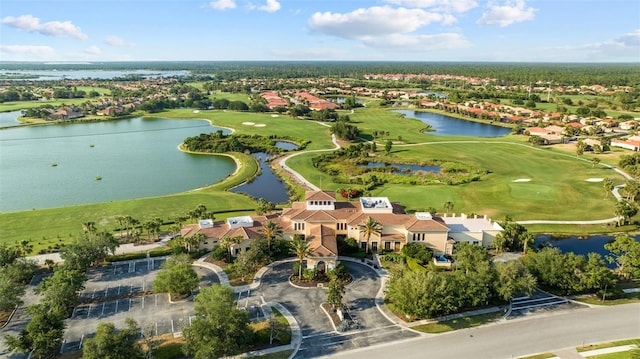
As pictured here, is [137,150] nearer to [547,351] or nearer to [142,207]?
[142,207]

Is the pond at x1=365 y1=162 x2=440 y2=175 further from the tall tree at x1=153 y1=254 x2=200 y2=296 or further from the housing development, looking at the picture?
the tall tree at x1=153 y1=254 x2=200 y2=296

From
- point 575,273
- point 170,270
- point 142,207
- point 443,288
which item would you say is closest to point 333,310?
point 443,288

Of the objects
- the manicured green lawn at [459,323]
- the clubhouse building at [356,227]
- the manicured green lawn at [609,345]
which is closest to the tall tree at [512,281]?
the manicured green lawn at [459,323]

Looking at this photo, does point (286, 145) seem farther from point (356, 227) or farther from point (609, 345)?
point (609, 345)

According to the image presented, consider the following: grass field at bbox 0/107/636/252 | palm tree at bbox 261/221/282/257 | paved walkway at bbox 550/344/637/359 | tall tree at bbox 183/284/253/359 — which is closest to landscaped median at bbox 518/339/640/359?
paved walkway at bbox 550/344/637/359

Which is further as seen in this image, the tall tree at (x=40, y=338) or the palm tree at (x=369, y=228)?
the palm tree at (x=369, y=228)

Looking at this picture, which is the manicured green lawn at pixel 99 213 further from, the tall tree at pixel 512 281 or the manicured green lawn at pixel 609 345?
the manicured green lawn at pixel 609 345
